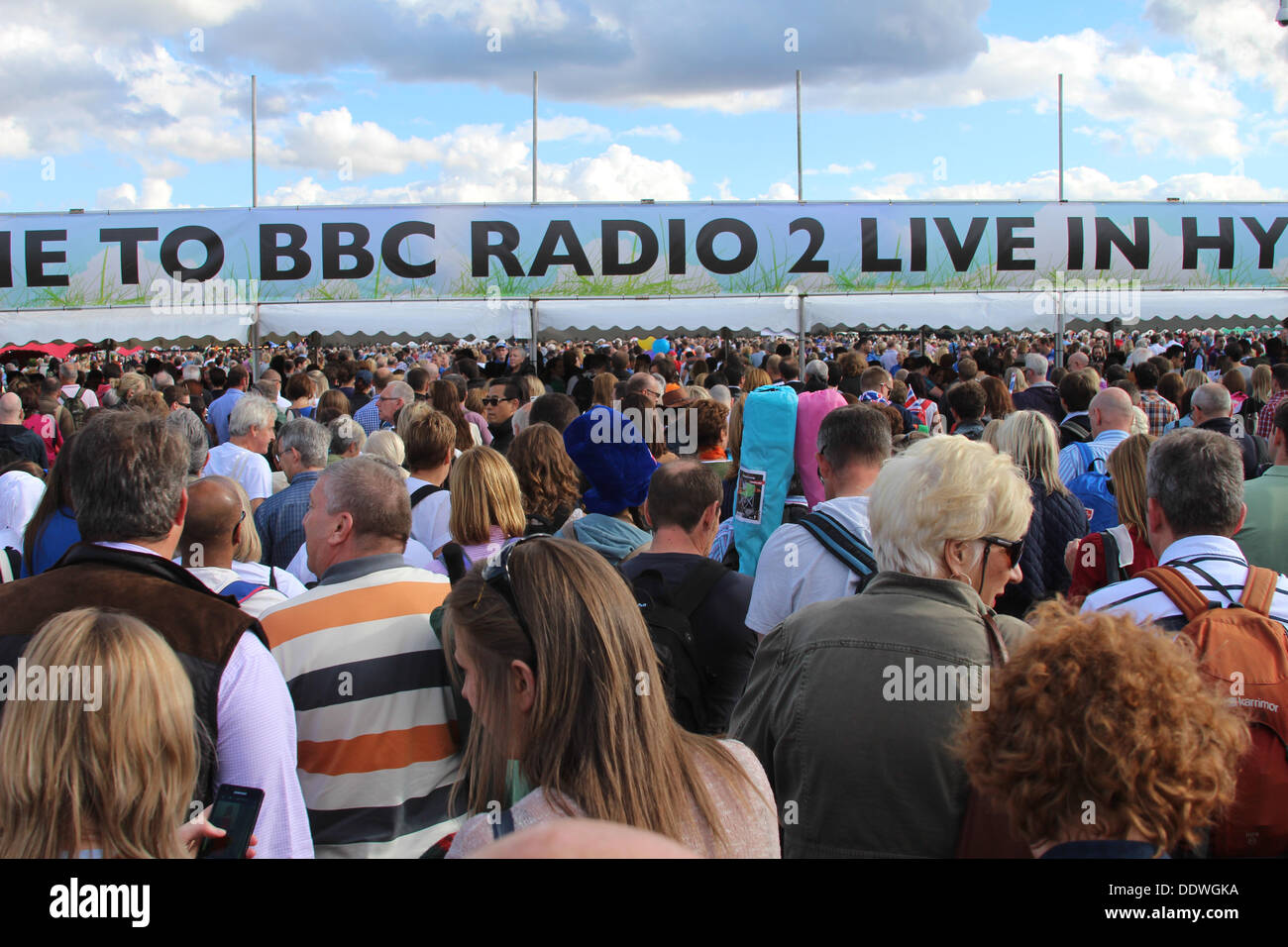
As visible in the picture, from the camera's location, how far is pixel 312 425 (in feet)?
16.0

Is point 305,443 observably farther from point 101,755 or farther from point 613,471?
point 101,755

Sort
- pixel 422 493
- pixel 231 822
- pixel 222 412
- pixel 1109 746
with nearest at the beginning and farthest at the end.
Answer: pixel 1109 746, pixel 231 822, pixel 422 493, pixel 222 412

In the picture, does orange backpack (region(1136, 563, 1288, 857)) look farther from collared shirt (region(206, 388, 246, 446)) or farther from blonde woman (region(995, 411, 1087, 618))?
collared shirt (region(206, 388, 246, 446))

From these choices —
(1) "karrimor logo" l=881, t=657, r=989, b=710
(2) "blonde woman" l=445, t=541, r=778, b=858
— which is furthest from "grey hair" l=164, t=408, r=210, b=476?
(1) "karrimor logo" l=881, t=657, r=989, b=710

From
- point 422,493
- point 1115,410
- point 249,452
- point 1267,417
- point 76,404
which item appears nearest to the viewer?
point 422,493

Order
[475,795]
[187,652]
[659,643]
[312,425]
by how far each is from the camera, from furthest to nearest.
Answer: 1. [312,425]
2. [659,643]
3. [187,652]
4. [475,795]

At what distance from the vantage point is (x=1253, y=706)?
208cm


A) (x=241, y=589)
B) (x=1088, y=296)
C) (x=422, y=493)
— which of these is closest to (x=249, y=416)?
(x=422, y=493)

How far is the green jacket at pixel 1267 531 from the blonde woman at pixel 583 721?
2.75 meters

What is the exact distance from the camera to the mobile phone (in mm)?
1820

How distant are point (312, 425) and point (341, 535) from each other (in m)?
2.23

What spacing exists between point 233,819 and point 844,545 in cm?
182
